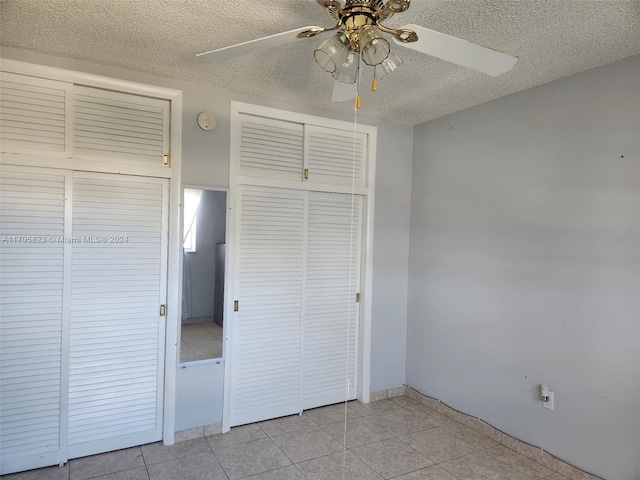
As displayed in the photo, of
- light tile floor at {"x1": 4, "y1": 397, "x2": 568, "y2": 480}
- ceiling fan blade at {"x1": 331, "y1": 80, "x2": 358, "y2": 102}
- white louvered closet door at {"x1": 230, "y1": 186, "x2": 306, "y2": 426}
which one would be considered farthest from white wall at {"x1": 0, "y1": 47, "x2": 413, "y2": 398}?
ceiling fan blade at {"x1": 331, "y1": 80, "x2": 358, "y2": 102}

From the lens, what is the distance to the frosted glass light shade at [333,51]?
57.7 inches

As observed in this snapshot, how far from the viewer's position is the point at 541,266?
2.64m

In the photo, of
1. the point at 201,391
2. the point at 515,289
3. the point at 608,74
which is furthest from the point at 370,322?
the point at 608,74

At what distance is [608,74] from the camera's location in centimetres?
233

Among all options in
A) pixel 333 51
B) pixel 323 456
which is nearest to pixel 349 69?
pixel 333 51

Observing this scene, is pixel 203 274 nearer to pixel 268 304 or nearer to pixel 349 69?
pixel 268 304

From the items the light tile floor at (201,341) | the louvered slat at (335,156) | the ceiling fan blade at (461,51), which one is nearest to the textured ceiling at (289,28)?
the ceiling fan blade at (461,51)

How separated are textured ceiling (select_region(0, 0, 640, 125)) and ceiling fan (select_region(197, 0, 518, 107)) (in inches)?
7.4

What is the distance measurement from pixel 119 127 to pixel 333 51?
177cm

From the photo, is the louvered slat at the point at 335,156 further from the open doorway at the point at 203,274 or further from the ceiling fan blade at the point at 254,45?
the ceiling fan blade at the point at 254,45

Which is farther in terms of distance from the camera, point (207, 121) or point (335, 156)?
point (335, 156)

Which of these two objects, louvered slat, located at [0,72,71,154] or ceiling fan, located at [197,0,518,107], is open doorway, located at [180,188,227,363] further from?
ceiling fan, located at [197,0,518,107]

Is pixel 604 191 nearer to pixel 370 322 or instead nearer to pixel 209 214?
pixel 370 322

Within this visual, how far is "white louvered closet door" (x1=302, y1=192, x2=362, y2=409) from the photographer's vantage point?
10.9 ft
